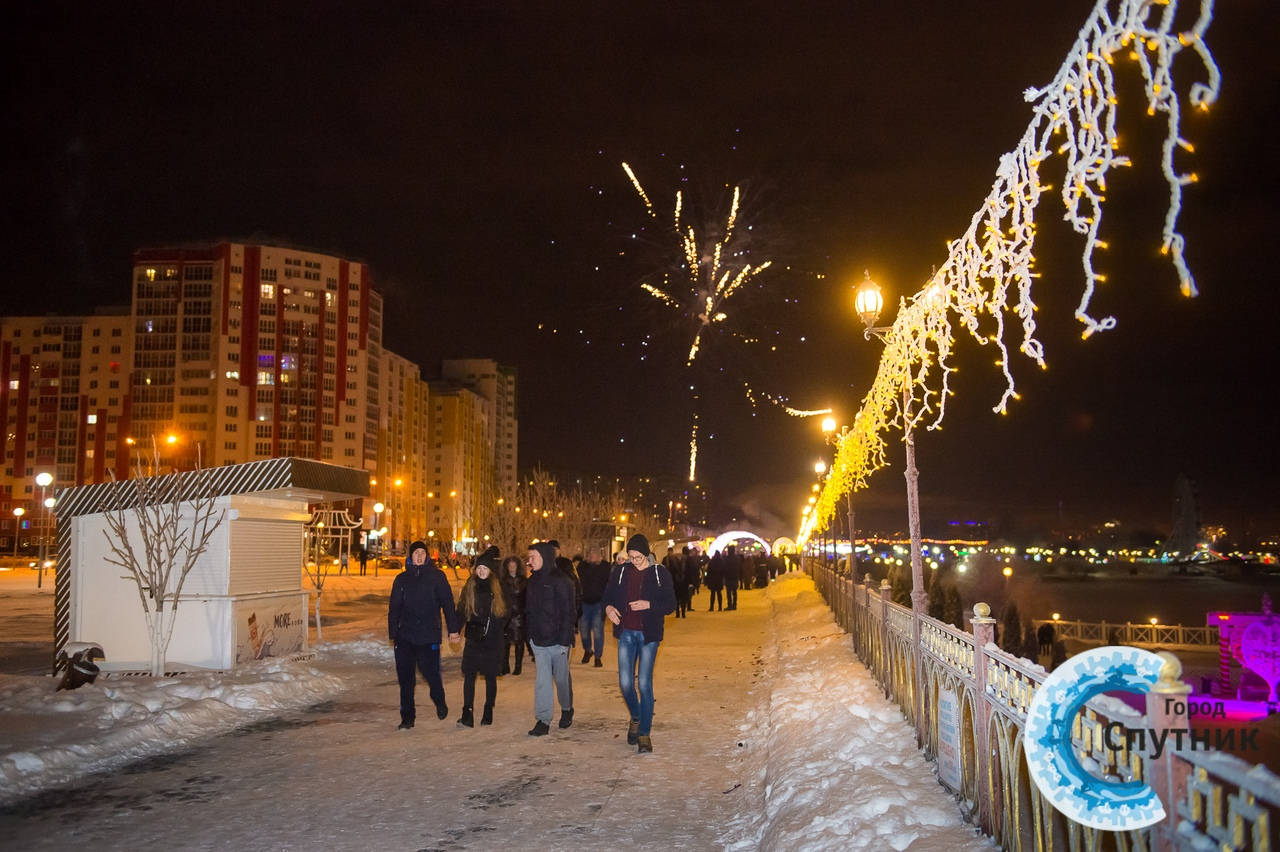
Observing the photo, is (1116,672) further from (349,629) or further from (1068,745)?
(349,629)

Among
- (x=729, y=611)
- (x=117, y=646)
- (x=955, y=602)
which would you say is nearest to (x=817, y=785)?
(x=117, y=646)

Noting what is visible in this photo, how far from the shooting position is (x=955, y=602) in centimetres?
2223

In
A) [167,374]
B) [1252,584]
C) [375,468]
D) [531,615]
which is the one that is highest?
[167,374]

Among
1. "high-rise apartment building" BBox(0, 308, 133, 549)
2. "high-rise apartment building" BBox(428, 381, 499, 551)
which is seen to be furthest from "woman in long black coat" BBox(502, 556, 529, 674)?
"high-rise apartment building" BBox(428, 381, 499, 551)

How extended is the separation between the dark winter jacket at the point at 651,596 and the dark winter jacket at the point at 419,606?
167 centimetres

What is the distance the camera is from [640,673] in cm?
862

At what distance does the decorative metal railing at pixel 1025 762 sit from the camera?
2.82 meters

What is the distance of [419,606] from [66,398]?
431ft

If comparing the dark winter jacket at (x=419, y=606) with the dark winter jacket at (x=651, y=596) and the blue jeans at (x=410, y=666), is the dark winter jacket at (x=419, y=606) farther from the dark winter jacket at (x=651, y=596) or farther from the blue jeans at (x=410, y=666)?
the dark winter jacket at (x=651, y=596)

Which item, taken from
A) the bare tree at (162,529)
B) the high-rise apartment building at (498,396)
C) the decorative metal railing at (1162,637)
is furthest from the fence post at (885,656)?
the high-rise apartment building at (498,396)

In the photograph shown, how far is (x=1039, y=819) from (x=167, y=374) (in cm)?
12041

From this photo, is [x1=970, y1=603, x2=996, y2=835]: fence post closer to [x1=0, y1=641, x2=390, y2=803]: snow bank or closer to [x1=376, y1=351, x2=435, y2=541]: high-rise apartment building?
[x1=0, y1=641, x2=390, y2=803]: snow bank

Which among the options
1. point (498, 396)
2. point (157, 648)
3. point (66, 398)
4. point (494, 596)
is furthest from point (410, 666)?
point (498, 396)

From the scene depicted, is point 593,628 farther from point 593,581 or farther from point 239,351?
point 239,351
